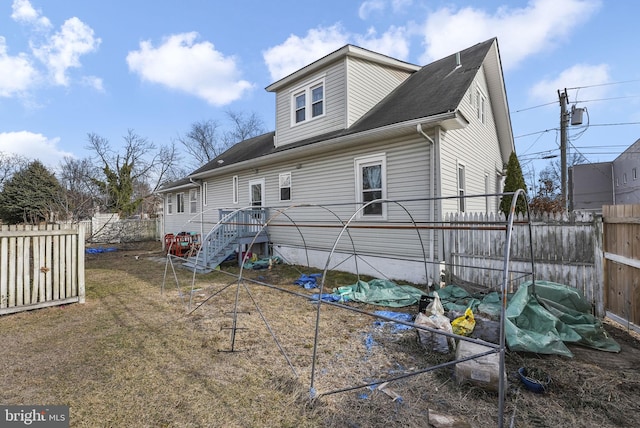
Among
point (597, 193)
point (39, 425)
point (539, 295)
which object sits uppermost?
point (597, 193)

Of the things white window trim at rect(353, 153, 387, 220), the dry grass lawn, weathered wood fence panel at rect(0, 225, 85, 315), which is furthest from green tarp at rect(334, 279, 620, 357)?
weathered wood fence panel at rect(0, 225, 85, 315)

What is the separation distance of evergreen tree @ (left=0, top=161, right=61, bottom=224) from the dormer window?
19.0 metres

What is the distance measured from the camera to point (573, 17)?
9.35m

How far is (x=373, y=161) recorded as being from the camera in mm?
8344

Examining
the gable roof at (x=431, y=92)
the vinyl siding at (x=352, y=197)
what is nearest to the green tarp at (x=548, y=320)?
the vinyl siding at (x=352, y=197)

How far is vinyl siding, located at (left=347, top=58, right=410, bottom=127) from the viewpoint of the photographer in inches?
367

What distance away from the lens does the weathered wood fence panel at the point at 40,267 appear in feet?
17.3

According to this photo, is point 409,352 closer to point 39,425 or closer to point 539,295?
point 539,295

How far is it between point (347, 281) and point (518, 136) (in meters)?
18.8

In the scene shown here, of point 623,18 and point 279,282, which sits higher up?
point 623,18

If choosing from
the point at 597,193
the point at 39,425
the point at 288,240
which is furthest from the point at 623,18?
the point at 597,193

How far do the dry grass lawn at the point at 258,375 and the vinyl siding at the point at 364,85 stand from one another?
657 cm

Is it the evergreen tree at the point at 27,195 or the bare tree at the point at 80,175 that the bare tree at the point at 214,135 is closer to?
the bare tree at the point at 80,175

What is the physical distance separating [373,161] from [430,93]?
2.56m
